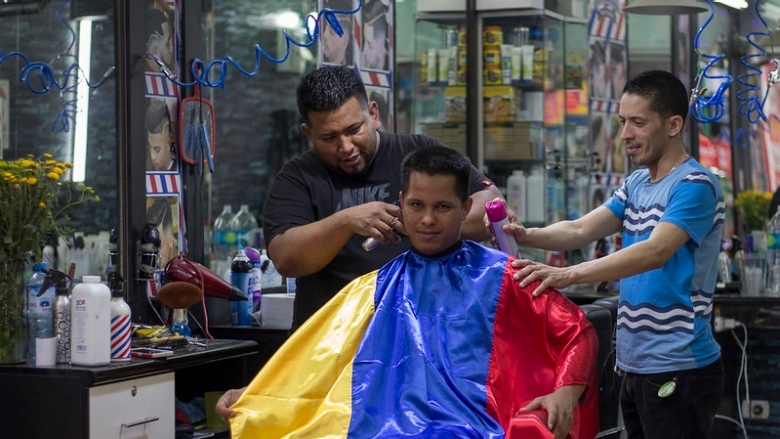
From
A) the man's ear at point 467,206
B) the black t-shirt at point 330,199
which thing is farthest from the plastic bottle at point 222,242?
the man's ear at point 467,206

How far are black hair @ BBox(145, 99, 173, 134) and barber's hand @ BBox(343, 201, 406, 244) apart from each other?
5.16 ft

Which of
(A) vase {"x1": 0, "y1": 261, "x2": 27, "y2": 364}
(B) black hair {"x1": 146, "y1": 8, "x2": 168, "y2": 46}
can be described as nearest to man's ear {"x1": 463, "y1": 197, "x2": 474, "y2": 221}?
(A) vase {"x1": 0, "y1": 261, "x2": 27, "y2": 364}

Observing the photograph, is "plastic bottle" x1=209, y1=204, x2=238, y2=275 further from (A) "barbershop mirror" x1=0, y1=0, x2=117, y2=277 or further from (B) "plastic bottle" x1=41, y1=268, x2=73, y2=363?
(B) "plastic bottle" x1=41, y1=268, x2=73, y2=363

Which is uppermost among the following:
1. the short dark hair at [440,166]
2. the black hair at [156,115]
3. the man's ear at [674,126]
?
the black hair at [156,115]

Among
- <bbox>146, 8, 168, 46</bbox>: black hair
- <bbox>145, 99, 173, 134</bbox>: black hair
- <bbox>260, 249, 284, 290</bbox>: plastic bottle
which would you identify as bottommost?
<bbox>260, 249, 284, 290</bbox>: plastic bottle

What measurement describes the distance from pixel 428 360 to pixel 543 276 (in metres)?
0.32

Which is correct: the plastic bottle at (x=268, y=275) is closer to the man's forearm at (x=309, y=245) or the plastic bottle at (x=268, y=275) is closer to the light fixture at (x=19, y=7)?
the light fixture at (x=19, y=7)

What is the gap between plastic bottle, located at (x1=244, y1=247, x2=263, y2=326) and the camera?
420cm

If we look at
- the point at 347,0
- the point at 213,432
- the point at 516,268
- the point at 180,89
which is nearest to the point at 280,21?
the point at 347,0

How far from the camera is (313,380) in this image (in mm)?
2543

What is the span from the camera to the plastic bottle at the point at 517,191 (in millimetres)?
6188

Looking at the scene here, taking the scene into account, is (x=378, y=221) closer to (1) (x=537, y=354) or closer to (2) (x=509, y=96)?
(1) (x=537, y=354)

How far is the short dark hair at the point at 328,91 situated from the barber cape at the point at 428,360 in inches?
18.6

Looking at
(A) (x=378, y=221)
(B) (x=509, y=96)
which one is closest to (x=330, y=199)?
→ (A) (x=378, y=221)
